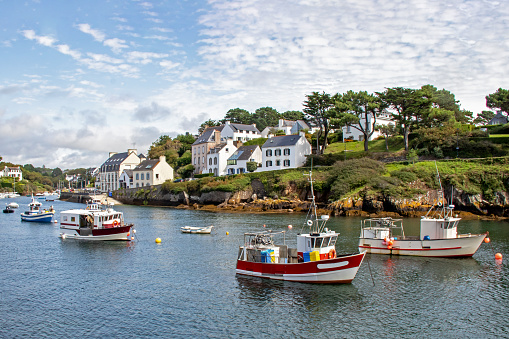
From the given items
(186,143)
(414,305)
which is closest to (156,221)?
(414,305)

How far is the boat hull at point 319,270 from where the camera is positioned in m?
30.4

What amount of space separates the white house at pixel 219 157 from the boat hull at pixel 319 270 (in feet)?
275

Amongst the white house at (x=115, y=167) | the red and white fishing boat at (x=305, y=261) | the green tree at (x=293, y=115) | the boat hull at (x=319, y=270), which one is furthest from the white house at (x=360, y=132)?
the boat hull at (x=319, y=270)

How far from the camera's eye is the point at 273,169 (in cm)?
10081

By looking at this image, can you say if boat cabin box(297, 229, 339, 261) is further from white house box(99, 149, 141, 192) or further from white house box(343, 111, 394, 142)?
white house box(99, 149, 141, 192)

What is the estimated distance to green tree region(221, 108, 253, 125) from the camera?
17762cm

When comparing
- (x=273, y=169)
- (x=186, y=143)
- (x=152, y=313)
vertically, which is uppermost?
(x=186, y=143)

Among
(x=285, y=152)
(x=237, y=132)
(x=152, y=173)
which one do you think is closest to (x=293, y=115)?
(x=237, y=132)

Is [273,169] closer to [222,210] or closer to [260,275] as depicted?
[222,210]

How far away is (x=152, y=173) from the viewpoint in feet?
416

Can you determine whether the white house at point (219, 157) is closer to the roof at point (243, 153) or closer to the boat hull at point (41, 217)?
the roof at point (243, 153)

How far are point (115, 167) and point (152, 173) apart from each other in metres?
33.8

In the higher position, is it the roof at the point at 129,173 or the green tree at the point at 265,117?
the green tree at the point at 265,117

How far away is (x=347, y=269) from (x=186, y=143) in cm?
13104
